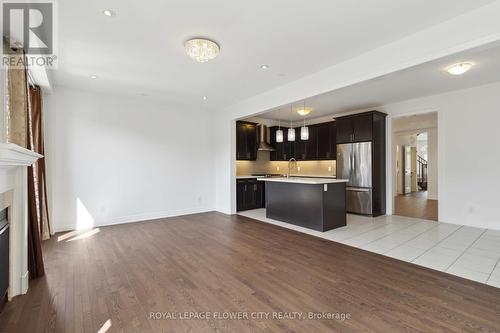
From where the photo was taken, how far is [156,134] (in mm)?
5875

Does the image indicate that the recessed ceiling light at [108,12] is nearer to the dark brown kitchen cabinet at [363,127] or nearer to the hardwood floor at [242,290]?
the hardwood floor at [242,290]

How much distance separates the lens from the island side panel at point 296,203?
467cm

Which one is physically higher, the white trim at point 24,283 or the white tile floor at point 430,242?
the white trim at point 24,283

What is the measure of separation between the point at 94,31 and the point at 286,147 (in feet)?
20.3

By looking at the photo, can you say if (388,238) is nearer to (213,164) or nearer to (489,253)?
(489,253)

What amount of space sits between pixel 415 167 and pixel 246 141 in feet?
31.3

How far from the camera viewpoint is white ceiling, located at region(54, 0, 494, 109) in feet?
7.73

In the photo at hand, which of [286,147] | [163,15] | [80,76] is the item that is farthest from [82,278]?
[286,147]

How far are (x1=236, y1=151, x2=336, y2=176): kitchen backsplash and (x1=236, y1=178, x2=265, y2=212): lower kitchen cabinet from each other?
68cm

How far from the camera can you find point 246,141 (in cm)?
718

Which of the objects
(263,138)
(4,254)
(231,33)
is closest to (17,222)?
(4,254)

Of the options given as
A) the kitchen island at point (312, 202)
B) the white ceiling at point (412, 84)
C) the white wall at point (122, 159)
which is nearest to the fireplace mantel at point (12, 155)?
the white wall at point (122, 159)

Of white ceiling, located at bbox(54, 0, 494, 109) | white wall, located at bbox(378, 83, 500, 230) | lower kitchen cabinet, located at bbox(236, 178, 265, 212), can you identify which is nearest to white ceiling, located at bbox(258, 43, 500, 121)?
white wall, located at bbox(378, 83, 500, 230)

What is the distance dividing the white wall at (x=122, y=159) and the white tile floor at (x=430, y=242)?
266cm
